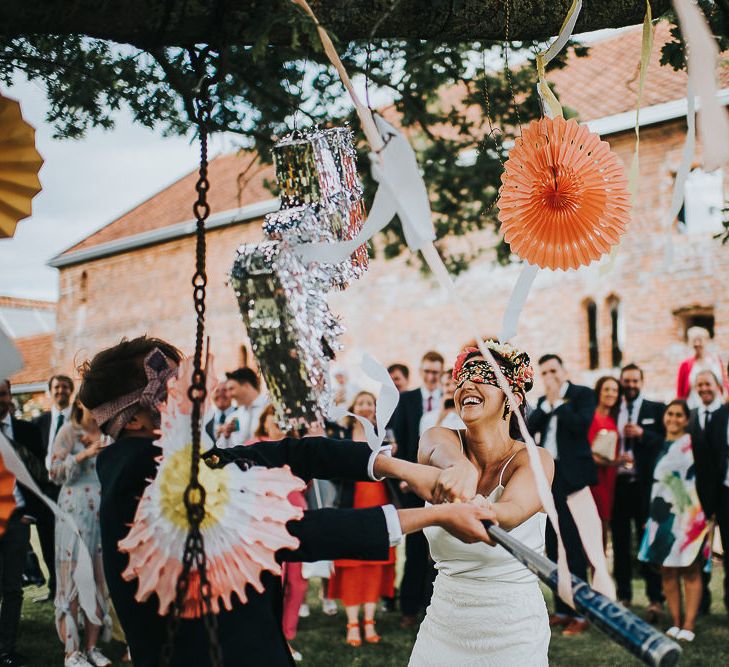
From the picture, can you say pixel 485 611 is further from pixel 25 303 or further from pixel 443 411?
pixel 25 303

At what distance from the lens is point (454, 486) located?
2.24 meters

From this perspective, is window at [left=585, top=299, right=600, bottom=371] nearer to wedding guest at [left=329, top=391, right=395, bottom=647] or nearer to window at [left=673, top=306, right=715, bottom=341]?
window at [left=673, top=306, right=715, bottom=341]

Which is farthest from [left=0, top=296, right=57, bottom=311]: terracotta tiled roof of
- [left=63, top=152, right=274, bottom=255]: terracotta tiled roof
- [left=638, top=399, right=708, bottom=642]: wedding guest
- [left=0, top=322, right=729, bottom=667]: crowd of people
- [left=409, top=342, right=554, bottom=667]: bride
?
[left=409, top=342, right=554, bottom=667]: bride

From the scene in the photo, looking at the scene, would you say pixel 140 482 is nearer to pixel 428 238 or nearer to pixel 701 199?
pixel 428 238

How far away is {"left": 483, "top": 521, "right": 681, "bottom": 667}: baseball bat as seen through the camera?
54.4 inches

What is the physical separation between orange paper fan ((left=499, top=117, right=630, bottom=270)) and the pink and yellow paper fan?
1164 mm

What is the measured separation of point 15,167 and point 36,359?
29150mm

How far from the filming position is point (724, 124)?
1730 mm

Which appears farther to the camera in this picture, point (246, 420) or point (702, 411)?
point (246, 420)

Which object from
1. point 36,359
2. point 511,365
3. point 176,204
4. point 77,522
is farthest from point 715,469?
point 36,359

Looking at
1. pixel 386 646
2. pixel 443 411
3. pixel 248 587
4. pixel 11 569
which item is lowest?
pixel 386 646

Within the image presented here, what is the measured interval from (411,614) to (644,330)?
912cm

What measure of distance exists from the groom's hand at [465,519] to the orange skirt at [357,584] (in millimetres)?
4179

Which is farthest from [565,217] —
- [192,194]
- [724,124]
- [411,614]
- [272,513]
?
[192,194]
